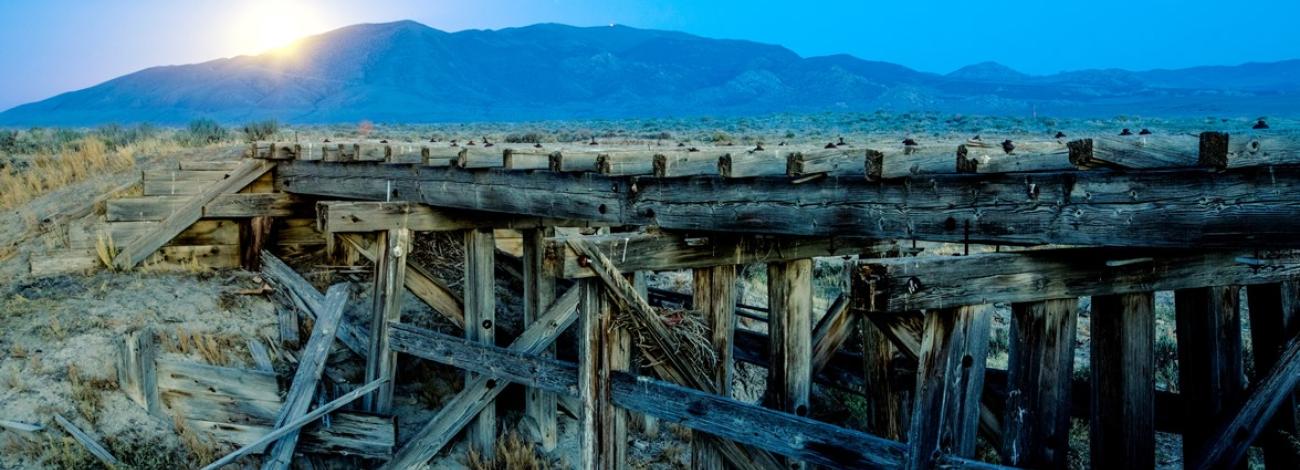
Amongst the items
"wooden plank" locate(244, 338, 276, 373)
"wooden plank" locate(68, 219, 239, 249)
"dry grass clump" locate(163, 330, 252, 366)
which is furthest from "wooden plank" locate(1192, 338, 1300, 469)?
"wooden plank" locate(68, 219, 239, 249)

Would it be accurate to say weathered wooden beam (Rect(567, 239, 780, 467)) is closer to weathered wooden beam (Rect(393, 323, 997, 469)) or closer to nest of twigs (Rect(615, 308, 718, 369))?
nest of twigs (Rect(615, 308, 718, 369))

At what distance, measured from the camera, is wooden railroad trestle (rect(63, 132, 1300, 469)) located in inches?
145

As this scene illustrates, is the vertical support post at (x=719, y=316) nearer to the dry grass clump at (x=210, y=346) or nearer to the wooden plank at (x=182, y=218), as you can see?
the dry grass clump at (x=210, y=346)

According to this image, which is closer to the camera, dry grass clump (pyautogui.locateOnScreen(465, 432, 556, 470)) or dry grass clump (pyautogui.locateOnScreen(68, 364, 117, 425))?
dry grass clump (pyautogui.locateOnScreen(465, 432, 556, 470))

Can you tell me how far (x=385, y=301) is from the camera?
7648 mm

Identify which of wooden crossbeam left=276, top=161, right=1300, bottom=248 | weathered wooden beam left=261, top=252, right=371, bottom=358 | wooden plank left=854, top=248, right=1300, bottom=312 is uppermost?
wooden crossbeam left=276, top=161, right=1300, bottom=248

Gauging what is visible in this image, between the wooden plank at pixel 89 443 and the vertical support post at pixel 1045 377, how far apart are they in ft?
20.8

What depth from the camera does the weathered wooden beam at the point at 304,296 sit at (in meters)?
8.57

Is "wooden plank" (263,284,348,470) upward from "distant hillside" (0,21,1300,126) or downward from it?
downward

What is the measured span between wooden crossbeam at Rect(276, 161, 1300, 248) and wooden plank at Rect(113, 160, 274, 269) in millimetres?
4872

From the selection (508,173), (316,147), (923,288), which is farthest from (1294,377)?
(316,147)

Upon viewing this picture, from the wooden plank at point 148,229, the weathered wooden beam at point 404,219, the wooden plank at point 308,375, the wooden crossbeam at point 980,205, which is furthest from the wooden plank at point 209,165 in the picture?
the wooden crossbeam at point 980,205

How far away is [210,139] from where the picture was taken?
17078 mm

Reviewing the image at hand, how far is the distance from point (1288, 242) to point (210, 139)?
55.0 ft
